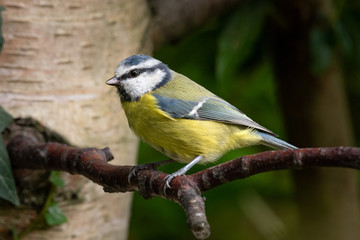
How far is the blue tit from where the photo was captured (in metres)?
1.22

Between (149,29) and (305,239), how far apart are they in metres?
0.82

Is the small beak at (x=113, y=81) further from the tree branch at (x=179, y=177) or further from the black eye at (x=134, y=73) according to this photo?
the tree branch at (x=179, y=177)

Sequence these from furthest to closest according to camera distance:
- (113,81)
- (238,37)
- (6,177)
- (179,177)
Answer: (238,37) → (113,81) → (6,177) → (179,177)

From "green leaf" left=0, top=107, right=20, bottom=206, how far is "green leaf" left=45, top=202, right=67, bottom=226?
0.12 metres

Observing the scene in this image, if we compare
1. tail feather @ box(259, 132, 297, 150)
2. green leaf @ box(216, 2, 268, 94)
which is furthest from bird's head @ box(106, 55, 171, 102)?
tail feather @ box(259, 132, 297, 150)

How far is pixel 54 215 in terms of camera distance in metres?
1.26

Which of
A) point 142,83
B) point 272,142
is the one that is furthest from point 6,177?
point 272,142

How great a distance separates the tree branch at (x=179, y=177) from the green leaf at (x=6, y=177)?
4 cm

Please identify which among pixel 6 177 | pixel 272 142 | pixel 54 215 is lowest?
pixel 54 215

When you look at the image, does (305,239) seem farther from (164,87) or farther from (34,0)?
(34,0)

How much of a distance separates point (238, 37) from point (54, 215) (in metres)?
0.68

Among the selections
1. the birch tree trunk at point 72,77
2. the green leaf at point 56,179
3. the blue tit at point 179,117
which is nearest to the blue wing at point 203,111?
the blue tit at point 179,117

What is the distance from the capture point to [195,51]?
5.68 feet

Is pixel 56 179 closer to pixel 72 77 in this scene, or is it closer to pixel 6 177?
pixel 6 177
